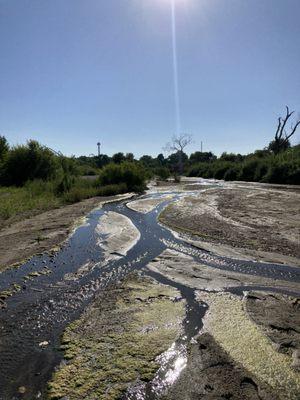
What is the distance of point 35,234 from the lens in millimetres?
9641

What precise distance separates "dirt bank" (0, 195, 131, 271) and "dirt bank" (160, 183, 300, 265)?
126 inches

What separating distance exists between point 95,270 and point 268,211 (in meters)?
8.04

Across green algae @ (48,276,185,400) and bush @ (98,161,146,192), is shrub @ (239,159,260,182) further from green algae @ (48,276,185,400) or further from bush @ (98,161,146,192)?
green algae @ (48,276,185,400)

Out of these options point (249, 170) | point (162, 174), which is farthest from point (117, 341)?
point (162, 174)

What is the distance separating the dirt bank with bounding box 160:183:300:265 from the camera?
24.7 ft

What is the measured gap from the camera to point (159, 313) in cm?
454

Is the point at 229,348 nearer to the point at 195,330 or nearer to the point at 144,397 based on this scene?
the point at 195,330

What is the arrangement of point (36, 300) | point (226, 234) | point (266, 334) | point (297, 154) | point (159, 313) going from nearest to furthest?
1. point (266, 334)
2. point (159, 313)
3. point (36, 300)
4. point (226, 234)
5. point (297, 154)

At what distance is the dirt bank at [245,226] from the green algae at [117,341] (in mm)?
2904

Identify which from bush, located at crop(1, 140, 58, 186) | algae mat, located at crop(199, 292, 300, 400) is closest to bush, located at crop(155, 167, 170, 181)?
bush, located at crop(1, 140, 58, 186)

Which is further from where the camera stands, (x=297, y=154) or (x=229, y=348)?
(x=297, y=154)

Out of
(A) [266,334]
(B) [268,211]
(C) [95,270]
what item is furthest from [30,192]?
(A) [266,334]

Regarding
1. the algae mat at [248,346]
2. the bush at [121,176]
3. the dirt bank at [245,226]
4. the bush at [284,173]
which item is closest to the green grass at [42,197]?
the bush at [121,176]

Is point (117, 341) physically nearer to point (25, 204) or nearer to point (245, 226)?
point (245, 226)
